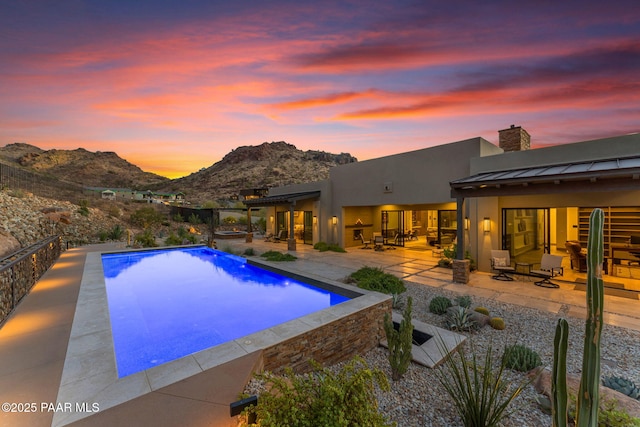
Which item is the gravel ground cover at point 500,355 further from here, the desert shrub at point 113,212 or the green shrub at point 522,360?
the desert shrub at point 113,212

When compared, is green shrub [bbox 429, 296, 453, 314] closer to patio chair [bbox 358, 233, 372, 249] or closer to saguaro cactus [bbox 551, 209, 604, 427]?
saguaro cactus [bbox 551, 209, 604, 427]

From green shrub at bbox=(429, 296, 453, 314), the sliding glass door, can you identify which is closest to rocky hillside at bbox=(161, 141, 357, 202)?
the sliding glass door

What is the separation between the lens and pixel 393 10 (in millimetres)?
9133

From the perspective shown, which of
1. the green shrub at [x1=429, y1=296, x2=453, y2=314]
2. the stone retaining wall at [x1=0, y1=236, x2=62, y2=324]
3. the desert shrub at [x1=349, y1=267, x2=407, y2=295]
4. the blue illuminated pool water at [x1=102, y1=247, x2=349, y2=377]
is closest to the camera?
the stone retaining wall at [x1=0, y1=236, x2=62, y2=324]

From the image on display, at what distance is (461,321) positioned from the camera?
558 cm

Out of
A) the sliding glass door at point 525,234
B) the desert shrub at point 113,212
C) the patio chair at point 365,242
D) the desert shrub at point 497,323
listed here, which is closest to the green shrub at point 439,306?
the desert shrub at point 497,323

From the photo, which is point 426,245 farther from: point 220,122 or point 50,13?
point 50,13

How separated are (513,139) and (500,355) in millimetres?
10495

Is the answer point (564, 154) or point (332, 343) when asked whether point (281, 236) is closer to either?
point (332, 343)

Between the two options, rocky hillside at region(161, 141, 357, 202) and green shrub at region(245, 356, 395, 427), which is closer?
green shrub at region(245, 356, 395, 427)

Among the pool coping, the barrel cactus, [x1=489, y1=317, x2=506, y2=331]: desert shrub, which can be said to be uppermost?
the pool coping

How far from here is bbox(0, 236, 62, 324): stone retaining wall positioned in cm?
494

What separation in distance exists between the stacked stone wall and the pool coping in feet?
0.32

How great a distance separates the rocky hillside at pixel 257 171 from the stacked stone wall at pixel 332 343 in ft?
165
